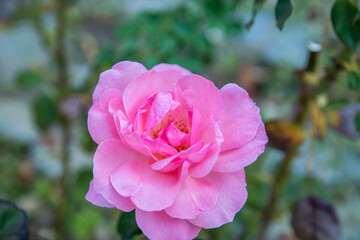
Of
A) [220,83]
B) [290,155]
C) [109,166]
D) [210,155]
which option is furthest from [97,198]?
[220,83]

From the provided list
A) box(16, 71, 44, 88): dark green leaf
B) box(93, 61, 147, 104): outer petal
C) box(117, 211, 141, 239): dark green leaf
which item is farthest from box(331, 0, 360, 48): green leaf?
box(16, 71, 44, 88): dark green leaf

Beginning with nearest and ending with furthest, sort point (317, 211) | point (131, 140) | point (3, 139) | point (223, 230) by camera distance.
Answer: point (131, 140), point (317, 211), point (223, 230), point (3, 139)

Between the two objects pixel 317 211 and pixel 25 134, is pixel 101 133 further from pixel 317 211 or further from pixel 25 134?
pixel 25 134

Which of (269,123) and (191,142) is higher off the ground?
(191,142)

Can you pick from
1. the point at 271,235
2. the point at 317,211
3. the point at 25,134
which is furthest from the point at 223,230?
the point at 25,134

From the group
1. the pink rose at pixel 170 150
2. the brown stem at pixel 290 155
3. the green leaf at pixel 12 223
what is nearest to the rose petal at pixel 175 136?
the pink rose at pixel 170 150

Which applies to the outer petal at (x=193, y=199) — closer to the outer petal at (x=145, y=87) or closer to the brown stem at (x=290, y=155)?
the outer petal at (x=145, y=87)
